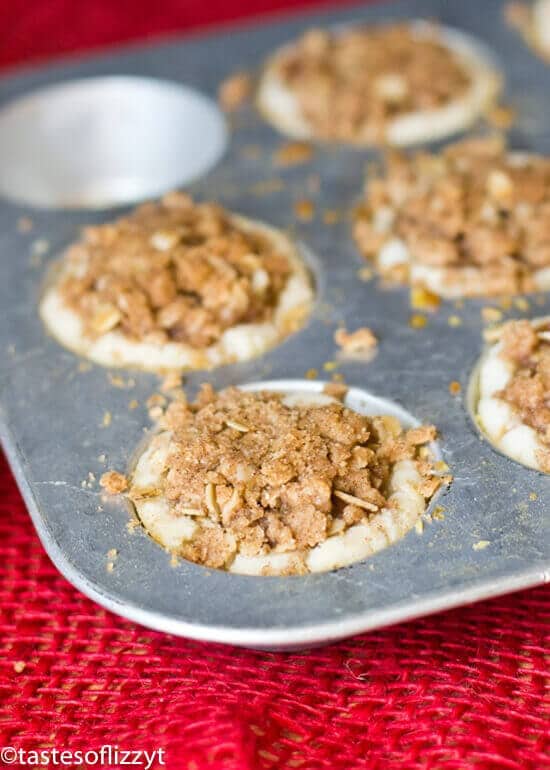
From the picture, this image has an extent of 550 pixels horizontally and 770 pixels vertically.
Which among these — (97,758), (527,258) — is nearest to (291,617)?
(97,758)

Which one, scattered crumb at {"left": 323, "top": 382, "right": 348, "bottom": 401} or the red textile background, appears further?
scattered crumb at {"left": 323, "top": 382, "right": 348, "bottom": 401}

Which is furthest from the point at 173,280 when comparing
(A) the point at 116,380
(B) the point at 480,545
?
(B) the point at 480,545

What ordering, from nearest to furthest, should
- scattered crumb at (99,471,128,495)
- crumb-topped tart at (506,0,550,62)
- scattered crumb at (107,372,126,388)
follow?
scattered crumb at (99,471,128,495), scattered crumb at (107,372,126,388), crumb-topped tart at (506,0,550,62)

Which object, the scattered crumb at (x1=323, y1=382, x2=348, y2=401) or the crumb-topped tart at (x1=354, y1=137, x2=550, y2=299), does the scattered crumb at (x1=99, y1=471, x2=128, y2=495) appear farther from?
the crumb-topped tart at (x1=354, y1=137, x2=550, y2=299)

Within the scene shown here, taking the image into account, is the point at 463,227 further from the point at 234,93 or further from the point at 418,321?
the point at 234,93

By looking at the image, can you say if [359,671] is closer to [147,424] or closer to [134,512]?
[134,512]

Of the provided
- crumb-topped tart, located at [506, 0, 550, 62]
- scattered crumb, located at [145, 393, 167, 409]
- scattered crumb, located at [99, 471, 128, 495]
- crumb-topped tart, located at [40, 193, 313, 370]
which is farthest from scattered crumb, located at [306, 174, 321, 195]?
scattered crumb, located at [99, 471, 128, 495]

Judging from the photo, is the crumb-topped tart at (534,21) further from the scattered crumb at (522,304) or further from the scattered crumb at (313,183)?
the scattered crumb at (522,304)
